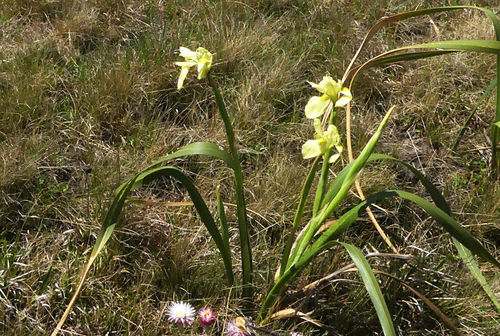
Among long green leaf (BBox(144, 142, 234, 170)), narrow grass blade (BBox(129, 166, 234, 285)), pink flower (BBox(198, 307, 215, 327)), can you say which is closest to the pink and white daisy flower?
pink flower (BBox(198, 307, 215, 327))

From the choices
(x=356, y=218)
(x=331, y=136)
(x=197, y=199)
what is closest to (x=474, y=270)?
(x=356, y=218)

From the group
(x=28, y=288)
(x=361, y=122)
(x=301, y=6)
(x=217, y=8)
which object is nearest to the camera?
(x=28, y=288)

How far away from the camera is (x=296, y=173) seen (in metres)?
2.19

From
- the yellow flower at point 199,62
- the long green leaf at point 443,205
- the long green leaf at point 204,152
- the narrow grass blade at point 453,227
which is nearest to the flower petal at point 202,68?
the yellow flower at point 199,62

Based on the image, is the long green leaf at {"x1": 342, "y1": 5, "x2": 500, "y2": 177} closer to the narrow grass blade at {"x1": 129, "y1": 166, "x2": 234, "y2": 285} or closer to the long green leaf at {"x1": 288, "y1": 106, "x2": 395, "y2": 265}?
the long green leaf at {"x1": 288, "y1": 106, "x2": 395, "y2": 265}

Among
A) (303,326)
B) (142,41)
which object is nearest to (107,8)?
(142,41)

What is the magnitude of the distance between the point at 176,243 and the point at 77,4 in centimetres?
151

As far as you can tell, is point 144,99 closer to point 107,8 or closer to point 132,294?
point 107,8

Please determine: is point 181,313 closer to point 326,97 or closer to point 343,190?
point 343,190

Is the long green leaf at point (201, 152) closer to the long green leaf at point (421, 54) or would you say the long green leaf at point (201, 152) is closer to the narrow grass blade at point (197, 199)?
the narrow grass blade at point (197, 199)

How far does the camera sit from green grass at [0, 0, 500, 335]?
5.94 ft

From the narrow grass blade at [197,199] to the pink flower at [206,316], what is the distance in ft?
0.40

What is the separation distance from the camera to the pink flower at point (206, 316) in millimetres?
1660

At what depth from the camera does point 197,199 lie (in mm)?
1603
